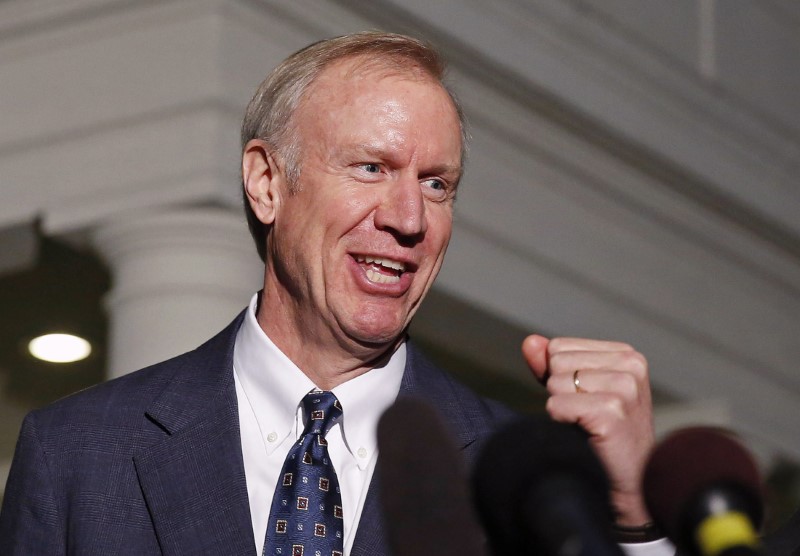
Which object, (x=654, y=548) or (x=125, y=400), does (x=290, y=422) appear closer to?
(x=125, y=400)

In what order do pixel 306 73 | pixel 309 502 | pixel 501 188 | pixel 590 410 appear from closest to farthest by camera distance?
1. pixel 590 410
2. pixel 309 502
3. pixel 306 73
4. pixel 501 188

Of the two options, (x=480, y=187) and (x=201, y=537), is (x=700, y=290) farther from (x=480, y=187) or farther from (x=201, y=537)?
(x=201, y=537)

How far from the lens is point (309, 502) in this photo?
2674 mm

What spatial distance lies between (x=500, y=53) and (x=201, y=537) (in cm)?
491

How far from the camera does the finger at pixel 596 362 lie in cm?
222

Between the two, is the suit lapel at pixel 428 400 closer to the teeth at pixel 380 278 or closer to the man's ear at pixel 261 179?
the teeth at pixel 380 278

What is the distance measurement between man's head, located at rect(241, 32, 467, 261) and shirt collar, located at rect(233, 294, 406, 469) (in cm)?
33

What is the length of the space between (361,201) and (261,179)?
14.1 inches

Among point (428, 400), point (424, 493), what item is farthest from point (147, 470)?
point (424, 493)

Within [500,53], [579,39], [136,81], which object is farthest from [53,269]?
[579,39]

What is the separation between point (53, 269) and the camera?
6.83 m

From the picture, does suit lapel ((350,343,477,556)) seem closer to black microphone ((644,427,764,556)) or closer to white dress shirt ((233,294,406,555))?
white dress shirt ((233,294,406,555))

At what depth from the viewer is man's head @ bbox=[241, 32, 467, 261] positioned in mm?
3043

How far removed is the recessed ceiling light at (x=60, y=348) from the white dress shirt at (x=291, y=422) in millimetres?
5203
